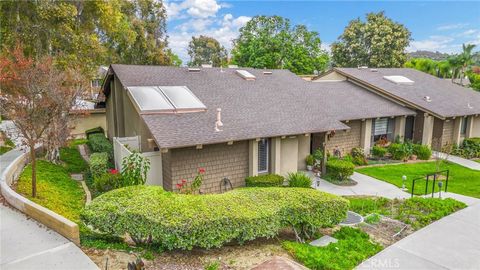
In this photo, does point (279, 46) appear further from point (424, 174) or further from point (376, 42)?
point (424, 174)

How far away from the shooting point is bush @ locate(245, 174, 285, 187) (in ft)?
42.2

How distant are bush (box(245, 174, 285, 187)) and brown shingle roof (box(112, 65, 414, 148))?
1.66m

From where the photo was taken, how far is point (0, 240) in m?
7.44

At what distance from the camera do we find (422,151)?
1956 centimetres

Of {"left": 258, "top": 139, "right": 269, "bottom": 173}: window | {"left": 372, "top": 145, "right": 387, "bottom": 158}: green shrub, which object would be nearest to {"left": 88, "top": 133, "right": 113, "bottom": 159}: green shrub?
{"left": 258, "top": 139, "right": 269, "bottom": 173}: window

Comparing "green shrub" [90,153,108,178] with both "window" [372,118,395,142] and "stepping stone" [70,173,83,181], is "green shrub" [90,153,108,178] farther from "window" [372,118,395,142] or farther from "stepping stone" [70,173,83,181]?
"window" [372,118,395,142]

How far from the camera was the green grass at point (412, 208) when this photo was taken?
32.6 ft

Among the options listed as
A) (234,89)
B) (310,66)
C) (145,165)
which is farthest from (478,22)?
(145,165)

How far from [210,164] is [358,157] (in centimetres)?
947

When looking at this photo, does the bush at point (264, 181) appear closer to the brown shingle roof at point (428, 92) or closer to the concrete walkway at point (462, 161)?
the concrete walkway at point (462, 161)

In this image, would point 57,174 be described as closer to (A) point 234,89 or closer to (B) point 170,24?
(A) point 234,89

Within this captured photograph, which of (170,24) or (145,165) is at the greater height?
(170,24)

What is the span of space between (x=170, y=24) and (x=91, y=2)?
2175 cm

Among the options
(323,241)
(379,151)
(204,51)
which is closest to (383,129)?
(379,151)
